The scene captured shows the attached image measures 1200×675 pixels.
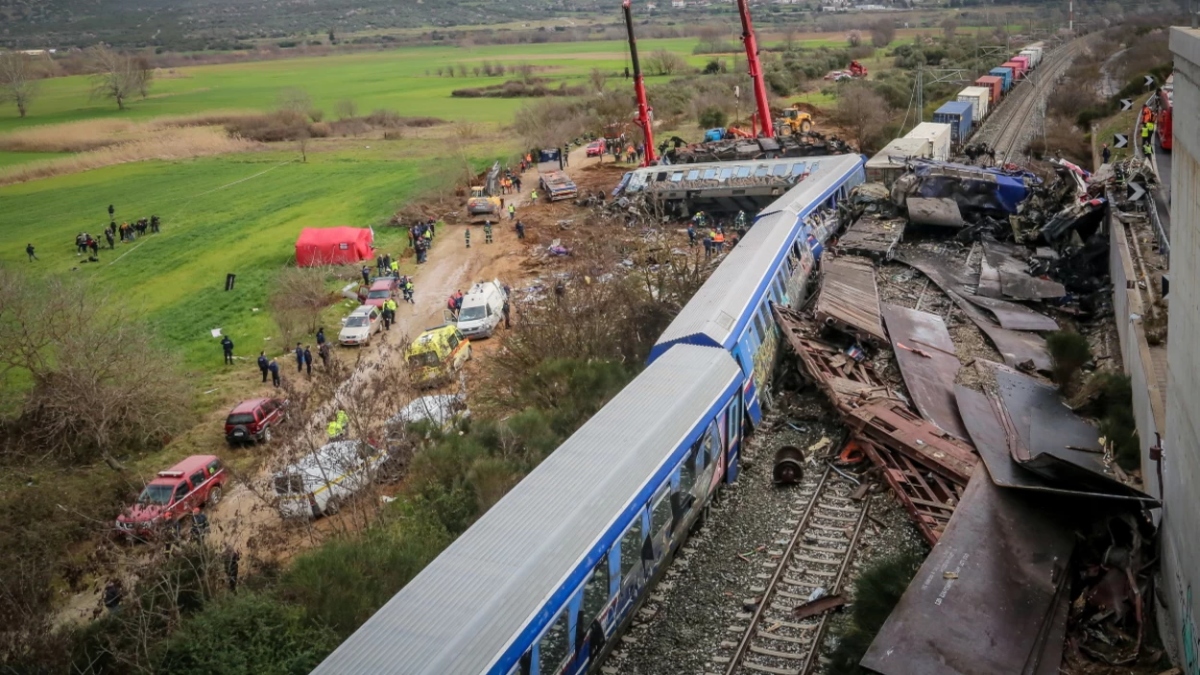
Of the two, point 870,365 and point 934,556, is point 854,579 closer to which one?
point 934,556

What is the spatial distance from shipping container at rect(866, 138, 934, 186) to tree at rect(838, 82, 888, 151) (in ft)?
48.0

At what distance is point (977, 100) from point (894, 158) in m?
19.6

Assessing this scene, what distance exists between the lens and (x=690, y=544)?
551 inches

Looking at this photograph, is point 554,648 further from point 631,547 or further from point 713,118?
point 713,118

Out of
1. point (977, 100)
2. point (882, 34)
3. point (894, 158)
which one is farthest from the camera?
point (882, 34)

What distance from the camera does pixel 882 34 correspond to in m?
112

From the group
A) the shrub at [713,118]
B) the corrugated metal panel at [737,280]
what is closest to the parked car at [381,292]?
the corrugated metal panel at [737,280]

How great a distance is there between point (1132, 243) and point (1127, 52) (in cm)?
5086

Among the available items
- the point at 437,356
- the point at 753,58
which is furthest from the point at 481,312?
the point at 753,58

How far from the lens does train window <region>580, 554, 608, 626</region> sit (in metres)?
10.6

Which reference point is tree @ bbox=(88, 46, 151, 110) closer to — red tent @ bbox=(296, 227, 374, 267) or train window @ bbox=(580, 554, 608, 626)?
red tent @ bbox=(296, 227, 374, 267)

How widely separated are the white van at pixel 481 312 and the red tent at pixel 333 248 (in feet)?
35.1

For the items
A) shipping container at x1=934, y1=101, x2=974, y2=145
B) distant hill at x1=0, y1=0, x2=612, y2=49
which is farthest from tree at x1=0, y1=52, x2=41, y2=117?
shipping container at x1=934, y1=101, x2=974, y2=145

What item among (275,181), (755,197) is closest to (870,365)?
(755,197)
